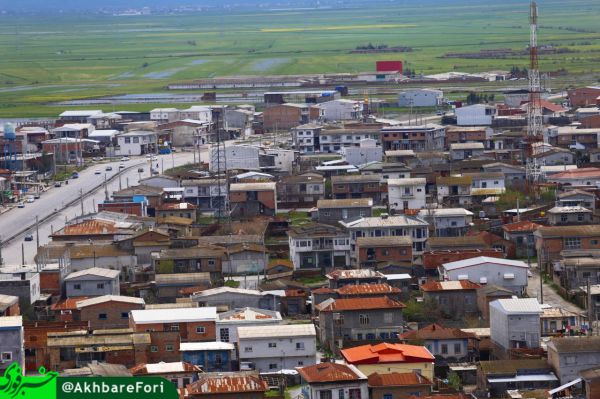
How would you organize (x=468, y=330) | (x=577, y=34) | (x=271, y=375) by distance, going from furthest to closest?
(x=577, y=34)
(x=468, y=330)
(x=271, y=375)

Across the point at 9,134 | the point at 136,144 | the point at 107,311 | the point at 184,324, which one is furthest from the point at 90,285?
the point at 136,144

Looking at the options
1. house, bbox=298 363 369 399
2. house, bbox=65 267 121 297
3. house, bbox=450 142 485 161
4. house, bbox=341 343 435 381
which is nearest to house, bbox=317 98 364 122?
house, bbox=450 142 485 161

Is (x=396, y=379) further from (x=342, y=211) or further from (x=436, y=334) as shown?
(x=342, y=211)

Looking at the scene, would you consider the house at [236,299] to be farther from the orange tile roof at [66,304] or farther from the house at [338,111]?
the house at [338,111]

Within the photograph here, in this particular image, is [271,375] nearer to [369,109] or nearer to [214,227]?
[214,227]

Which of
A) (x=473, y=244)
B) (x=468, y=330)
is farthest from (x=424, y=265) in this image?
(x=468, y=330)

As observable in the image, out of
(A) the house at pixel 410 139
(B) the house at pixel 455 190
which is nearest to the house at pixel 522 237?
(B) the house at pixel 455 190
